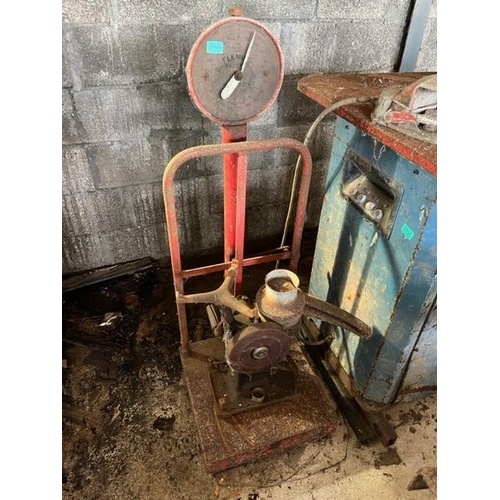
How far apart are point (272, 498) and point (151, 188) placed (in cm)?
147

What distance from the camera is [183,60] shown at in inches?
66.3

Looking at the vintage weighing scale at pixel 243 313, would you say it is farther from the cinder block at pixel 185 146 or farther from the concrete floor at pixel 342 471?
the cinder block at pixel 185 146

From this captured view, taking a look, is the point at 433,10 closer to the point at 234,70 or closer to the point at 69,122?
the point at 234,70

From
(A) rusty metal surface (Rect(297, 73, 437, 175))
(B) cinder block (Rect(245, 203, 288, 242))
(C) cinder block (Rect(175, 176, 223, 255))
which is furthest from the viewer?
(B) cinder block (Rect(245, 203, 288, 242))

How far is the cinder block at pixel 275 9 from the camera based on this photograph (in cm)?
165

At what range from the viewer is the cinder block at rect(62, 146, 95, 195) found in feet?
5.82

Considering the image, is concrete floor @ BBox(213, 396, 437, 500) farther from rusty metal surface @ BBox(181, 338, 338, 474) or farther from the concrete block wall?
the concrete block wall

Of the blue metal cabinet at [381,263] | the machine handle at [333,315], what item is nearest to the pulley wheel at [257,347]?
the machine handle at [333,315]

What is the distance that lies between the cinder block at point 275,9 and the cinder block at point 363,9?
0.07 meters

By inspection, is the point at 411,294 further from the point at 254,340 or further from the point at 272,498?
the point at 272,498

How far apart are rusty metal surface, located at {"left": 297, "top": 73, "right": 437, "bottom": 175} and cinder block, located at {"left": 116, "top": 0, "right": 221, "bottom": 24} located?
1.66 ft

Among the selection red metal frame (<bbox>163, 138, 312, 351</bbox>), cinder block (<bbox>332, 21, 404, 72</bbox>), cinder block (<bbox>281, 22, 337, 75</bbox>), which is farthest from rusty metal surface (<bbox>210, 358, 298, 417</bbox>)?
cinder block (<bbox>332, 21, 404, 72</bbox>)

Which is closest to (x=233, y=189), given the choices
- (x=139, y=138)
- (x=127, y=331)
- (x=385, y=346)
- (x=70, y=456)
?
(x=139, y=138)

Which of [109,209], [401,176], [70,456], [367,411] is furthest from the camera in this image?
[109,209]
